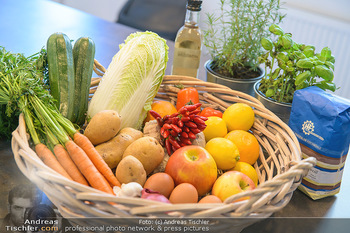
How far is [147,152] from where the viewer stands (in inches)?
39.3

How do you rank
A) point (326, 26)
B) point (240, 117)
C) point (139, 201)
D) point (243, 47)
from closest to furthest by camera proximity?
point (139, 201)
point (240, 117)
point (243, 47)
point (326, 26)

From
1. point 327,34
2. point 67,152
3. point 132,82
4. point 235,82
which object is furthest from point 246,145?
point 327,34

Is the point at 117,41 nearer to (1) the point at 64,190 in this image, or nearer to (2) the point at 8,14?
(2) the point at 8,14

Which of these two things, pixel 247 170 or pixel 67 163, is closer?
pixel 67 163

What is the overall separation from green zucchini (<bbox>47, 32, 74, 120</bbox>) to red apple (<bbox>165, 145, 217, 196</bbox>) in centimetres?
40

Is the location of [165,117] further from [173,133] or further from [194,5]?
[194,5]

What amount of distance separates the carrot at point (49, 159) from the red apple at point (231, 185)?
0.38 meters

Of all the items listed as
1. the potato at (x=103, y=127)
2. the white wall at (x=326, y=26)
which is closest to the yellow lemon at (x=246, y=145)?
the potato at (x=103, y=127)

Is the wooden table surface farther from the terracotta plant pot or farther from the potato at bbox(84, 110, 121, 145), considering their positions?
the terracotta plant pot

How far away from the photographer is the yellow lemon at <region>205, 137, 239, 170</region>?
3.45 ft

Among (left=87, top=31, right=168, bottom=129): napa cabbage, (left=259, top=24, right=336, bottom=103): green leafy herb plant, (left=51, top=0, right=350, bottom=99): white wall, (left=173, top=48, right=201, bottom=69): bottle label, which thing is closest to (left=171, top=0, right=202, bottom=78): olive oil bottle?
(left=173, top=48, right=201, bottom=69): bottle label

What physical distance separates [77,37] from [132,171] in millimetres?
1266

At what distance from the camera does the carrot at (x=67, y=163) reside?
0.96 m

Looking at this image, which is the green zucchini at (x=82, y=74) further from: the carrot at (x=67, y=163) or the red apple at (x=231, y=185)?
the red apple at (x=231, y=185)
